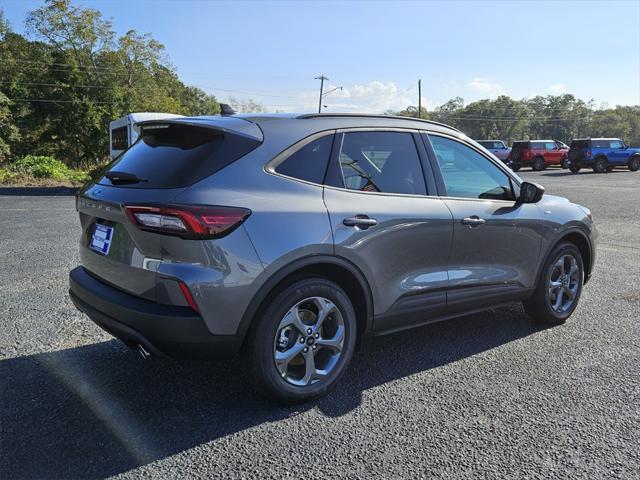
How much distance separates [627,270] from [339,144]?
525cm

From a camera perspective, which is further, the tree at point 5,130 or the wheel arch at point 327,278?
the tree at point 5,130

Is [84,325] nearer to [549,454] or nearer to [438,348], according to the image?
[438,348]

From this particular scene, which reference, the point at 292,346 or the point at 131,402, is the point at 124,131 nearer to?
the point at 131,402

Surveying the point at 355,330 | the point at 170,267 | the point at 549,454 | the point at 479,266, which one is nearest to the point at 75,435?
the point at 170,267

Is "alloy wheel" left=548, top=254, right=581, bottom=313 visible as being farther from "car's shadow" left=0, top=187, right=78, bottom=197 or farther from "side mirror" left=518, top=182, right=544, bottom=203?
"car's shadow" left=0, top=187, right=78, bottom=197

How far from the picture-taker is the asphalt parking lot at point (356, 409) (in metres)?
2.55

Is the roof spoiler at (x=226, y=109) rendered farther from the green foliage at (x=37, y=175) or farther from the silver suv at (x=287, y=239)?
the green foliage at (x=37, y=175)

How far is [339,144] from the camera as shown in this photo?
131 inches

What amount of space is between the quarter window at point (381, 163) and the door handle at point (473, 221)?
1.28ft

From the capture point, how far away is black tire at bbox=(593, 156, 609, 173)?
29961 mm

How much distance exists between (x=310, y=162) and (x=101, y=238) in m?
1.32

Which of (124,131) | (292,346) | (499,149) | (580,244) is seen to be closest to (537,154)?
(499,149)

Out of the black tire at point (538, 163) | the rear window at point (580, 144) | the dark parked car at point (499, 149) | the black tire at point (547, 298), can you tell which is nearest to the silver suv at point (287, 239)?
the black tire at point (547, 298)

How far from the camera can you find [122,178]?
3.05 meters
